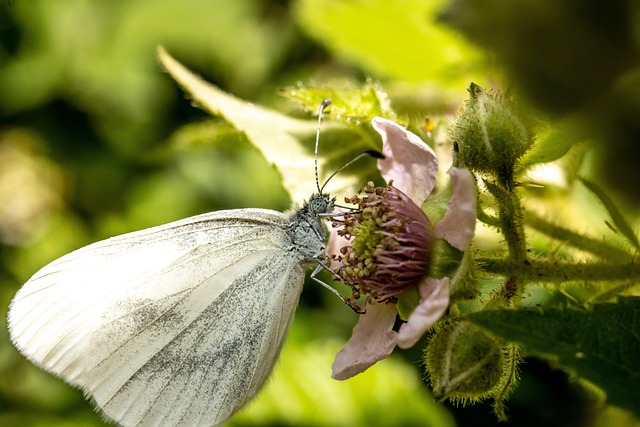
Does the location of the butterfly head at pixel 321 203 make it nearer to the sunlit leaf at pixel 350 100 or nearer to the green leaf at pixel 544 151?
the sunlit leaf at pixel 350 100

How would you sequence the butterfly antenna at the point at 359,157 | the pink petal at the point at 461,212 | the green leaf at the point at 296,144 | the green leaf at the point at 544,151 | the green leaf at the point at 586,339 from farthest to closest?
the green leaf at the point at 296,144, the butterfly antenna at the point at 359,157, the pink petal at the point at 461,212, the green leaf at the point at 544,151, the green leaf at the point at 586,339

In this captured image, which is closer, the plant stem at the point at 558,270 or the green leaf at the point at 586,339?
the green leaf at the point at 586,339

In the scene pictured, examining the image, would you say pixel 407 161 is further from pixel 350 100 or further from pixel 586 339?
pixel 586 339

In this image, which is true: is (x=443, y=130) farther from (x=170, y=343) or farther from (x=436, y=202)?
(x=170, y=343)

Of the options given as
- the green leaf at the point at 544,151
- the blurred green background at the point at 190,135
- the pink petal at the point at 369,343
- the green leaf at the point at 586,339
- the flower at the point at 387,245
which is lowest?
the blurred green background at the point at 190,135

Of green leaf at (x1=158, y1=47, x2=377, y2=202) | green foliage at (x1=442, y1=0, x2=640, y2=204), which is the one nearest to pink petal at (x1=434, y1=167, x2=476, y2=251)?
green leaf at (x1=158, y1=47, x2=377, y2=202)

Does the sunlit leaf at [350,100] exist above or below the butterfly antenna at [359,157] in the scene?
above

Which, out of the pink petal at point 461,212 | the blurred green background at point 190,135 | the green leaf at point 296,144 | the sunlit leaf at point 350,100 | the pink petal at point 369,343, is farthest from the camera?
the blurred green background at point 190,135

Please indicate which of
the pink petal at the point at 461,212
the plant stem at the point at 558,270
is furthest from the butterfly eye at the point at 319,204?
the plant stem at the point at 558,270

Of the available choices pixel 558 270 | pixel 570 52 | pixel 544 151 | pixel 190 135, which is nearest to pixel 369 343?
pixel 558 270
